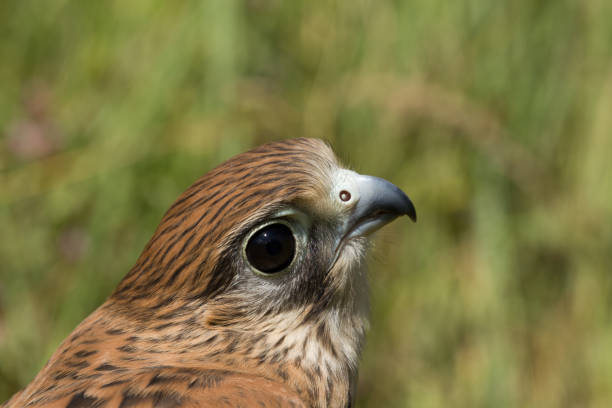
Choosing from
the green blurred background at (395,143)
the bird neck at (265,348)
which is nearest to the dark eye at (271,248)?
the bird neck at (265,348)

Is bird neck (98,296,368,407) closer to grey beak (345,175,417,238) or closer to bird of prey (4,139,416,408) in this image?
bird of prey (4,139,416,408)

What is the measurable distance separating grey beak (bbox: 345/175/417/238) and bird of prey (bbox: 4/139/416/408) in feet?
0.10

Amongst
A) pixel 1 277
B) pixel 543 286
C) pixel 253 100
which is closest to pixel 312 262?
pixel 253 100

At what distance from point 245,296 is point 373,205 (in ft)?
1.78

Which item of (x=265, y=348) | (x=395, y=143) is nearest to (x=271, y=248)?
(x=265, y=348)

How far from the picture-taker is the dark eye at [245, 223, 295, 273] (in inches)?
96.5

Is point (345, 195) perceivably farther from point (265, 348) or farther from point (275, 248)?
point (265, 348)

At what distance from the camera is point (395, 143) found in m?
4.64

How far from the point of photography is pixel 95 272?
414cm

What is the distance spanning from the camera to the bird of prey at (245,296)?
2375 millimetres

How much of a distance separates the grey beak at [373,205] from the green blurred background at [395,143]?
164cm

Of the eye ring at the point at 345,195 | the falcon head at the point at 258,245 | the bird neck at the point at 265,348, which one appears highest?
the eye ring at the point at 345,195

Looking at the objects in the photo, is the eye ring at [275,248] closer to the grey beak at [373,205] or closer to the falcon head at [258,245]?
the falcon head at [258,245]

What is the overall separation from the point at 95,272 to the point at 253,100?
1.25 metres
